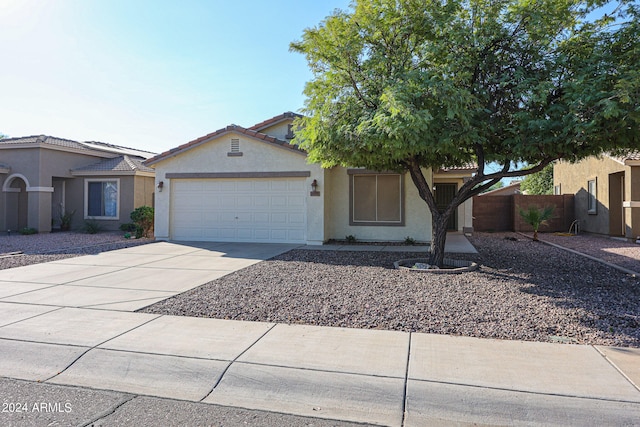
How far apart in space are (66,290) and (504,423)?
24.2 ft

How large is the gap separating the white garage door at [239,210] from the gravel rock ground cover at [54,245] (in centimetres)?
177

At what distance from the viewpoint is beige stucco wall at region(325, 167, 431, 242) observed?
1431 cm

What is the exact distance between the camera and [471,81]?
27.3ft

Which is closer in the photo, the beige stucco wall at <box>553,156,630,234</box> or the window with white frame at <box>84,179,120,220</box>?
A: the beige stucco wall at <box>553,156,630,234</box>

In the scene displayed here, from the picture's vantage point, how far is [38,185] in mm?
18344

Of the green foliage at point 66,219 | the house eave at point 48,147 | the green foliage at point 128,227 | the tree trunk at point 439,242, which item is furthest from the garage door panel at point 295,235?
the house eave at point 48,147

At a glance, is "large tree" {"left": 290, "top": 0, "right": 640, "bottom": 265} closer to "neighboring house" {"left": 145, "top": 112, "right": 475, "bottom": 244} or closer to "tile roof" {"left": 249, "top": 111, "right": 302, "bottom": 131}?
"neighboring house" {"left": 145, "top": 112, "right": 475, "bottom": 244}

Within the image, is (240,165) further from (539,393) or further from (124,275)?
(539,393)

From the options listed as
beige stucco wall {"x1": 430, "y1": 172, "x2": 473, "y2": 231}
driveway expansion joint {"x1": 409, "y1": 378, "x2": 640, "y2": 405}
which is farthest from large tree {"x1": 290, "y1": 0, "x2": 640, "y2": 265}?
beige stucco wall {"x1": 430, "y1": 172, "x2": 473, "y2": 231}

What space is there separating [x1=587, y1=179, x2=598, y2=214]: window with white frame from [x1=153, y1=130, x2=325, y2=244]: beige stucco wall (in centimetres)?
1299

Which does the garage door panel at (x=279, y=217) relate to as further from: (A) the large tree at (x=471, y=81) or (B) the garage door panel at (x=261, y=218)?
(A) the large tree at (x=471, y=81)

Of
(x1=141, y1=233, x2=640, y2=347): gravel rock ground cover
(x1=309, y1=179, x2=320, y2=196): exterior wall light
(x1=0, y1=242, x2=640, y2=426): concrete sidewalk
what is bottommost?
(x1=0, y1=242, x2=640, y2=426): concrete sidewalk

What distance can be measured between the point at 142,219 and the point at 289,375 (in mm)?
14220

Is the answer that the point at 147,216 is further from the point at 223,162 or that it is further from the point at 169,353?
the point at 169,353
